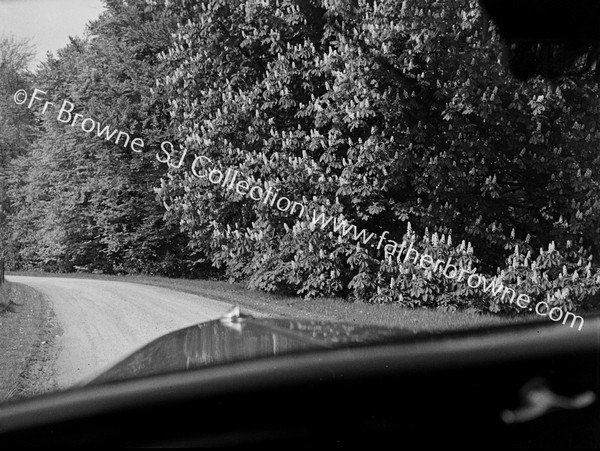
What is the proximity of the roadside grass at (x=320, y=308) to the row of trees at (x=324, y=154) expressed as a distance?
0.04 m

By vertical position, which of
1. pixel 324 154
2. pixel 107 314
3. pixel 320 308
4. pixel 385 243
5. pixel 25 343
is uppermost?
pixel 324 154

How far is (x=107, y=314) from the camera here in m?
1.34

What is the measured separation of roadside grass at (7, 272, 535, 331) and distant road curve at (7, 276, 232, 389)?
20 mm

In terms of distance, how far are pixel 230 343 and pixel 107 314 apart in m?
0.31

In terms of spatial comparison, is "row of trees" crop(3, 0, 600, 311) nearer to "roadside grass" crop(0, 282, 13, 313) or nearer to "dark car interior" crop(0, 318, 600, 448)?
"roadside grass" crop(0, 282, 13, 313)

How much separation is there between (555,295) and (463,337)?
19.3 inches

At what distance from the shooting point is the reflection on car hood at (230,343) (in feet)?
3.79

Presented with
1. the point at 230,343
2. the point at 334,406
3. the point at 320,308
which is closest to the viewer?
the point at 334,406

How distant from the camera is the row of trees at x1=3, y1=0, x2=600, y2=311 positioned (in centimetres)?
140

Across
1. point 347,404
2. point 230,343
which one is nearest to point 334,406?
point 347,404

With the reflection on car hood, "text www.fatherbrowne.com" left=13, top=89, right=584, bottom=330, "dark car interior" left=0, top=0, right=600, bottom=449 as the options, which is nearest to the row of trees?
"text www.fatherbrowne.com" left=13, top=89, right=584, bottom=330

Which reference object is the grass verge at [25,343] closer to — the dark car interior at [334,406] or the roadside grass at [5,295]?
the roadside grass at [5,295]

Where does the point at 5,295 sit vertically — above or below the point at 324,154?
below

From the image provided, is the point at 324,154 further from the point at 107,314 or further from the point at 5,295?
the point at 5,295
